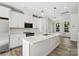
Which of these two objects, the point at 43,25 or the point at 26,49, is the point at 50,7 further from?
the point at 26,49

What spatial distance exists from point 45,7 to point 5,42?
6.49 ft

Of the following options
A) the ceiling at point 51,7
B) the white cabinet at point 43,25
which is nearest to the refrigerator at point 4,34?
the ceiling at point 51,7

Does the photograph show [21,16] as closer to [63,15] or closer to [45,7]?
[45,7]

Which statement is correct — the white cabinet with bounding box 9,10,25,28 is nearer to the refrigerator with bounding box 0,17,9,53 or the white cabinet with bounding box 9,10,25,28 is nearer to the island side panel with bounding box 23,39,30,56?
the refrigerator with bounding box 0,17,9,53

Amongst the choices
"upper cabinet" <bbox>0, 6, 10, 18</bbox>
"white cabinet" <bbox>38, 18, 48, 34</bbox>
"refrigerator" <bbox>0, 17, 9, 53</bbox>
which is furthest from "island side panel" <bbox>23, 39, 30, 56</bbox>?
"upper cabinet" <bbox>0, 6, 10, 18</bbox>

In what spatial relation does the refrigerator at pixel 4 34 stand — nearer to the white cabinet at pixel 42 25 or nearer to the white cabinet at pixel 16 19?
the white cabinet at pixel 16 19

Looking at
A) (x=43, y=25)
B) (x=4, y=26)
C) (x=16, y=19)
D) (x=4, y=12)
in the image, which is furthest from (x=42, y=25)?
(x=4, y=12)

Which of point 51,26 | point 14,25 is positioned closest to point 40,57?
point 51,26

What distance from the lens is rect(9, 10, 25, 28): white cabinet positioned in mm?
3662

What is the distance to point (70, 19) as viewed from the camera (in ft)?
10.1

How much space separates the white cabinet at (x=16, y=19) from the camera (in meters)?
3.66

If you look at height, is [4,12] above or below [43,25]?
above

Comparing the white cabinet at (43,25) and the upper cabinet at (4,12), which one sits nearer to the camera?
the white cabinet at (43,25)

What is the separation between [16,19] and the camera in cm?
377
